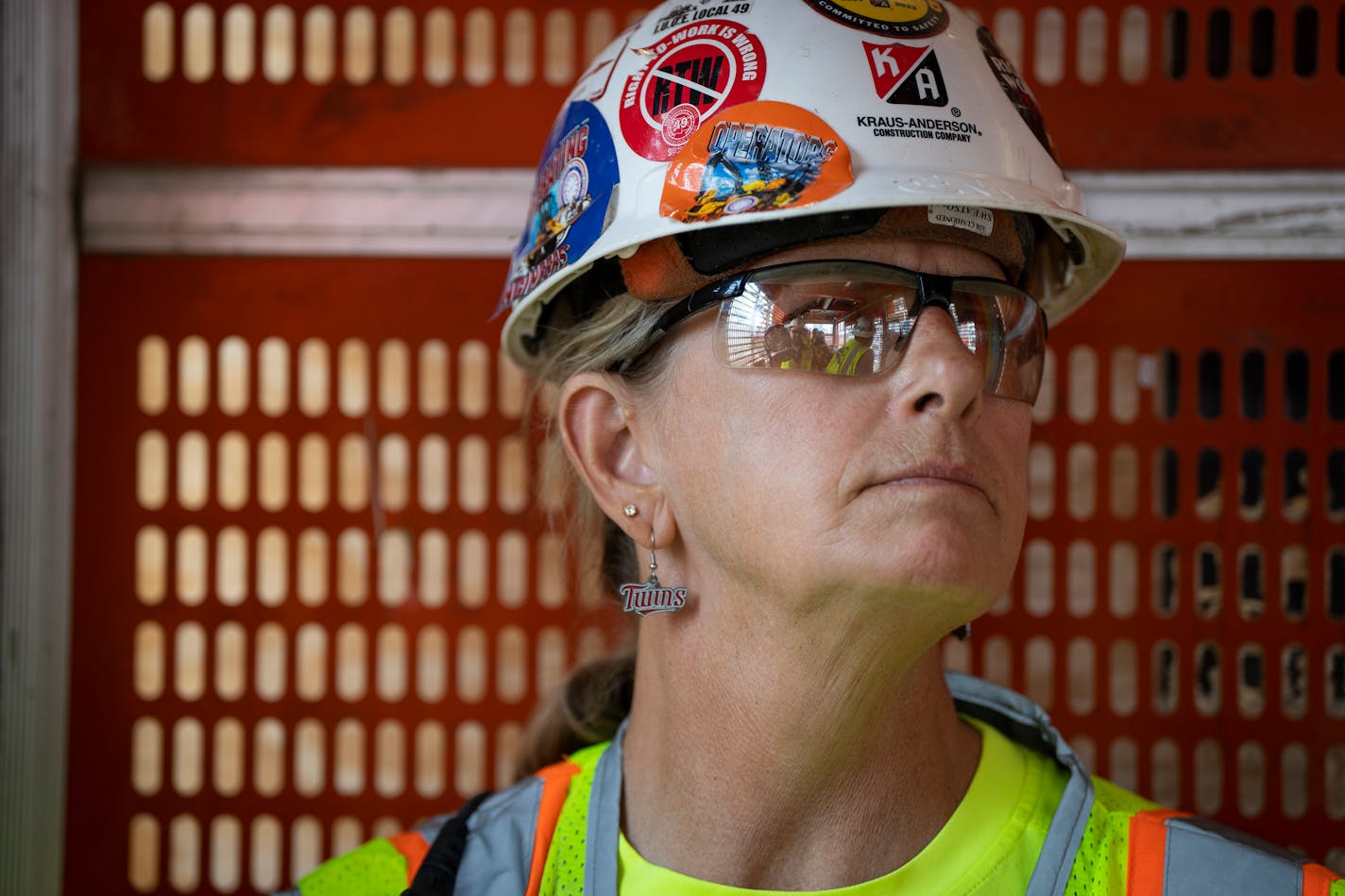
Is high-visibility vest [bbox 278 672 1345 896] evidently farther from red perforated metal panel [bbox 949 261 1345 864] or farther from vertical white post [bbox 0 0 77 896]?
vertical white post [bbox 0 0 77 896]

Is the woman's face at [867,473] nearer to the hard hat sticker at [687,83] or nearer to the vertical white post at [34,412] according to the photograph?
the hard hat sticker at [687,83]

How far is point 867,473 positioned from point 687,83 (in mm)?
559

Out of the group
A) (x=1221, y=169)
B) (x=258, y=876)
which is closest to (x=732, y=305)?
(x=1221, y=169)

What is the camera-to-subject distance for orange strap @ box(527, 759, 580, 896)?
1.62m

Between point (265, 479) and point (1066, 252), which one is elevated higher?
point (1066, 252)

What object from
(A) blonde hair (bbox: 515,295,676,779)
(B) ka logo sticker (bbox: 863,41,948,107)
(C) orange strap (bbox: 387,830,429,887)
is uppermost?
(B) ka logo sticker (bbox: 863,41,948,107)

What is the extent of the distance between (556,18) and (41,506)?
1164 millimetres

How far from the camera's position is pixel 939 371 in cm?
142

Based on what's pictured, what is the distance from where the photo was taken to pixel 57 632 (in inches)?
81.0

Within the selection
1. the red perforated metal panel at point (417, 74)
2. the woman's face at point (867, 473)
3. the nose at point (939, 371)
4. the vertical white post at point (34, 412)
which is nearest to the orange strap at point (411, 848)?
the woman's face at point (867, 473)

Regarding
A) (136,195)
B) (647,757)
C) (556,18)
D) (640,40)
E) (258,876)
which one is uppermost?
(556,18)

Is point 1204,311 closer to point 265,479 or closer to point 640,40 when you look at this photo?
point 640,40

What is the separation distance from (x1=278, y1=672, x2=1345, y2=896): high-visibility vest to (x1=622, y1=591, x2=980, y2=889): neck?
0.11 m

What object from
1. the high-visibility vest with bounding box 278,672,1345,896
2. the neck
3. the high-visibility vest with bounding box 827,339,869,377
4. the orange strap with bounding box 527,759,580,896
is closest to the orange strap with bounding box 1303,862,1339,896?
the high-visibility vest with bounding box 278,672,1345,896
